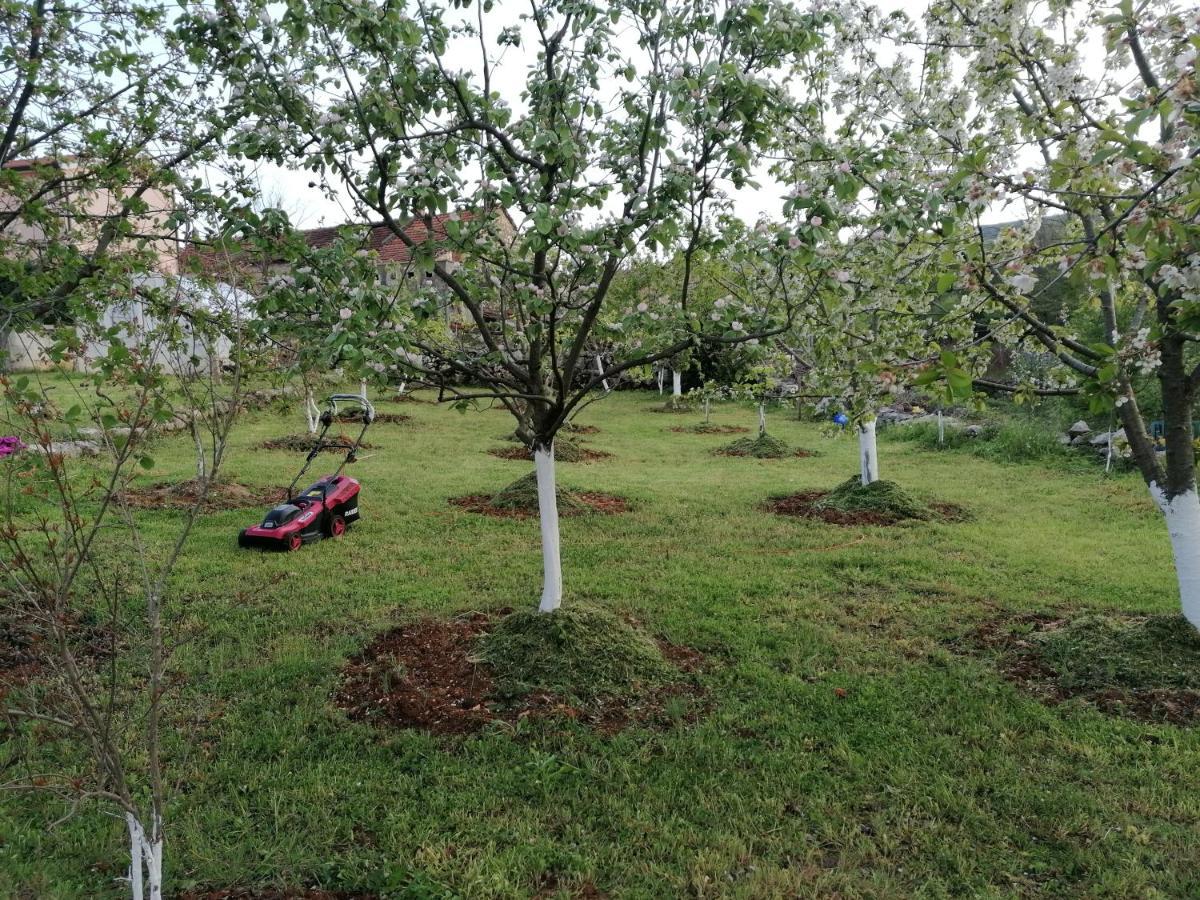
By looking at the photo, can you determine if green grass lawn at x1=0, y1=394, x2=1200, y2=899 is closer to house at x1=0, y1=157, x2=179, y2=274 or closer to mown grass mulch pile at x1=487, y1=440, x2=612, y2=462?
house at x1=0, y1=157, x2=179, y2=274

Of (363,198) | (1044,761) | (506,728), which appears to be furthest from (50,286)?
(1044,761)

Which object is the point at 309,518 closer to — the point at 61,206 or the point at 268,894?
the point at 61,206

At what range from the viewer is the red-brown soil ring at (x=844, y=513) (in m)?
8.80

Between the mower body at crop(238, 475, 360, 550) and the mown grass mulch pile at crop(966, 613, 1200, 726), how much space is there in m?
5.56

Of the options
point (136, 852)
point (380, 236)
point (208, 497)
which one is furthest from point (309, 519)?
point (136, 852)

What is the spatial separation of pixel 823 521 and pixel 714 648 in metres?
4.19

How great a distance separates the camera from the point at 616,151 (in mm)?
4020

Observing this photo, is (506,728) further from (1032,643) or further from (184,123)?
(184,123)

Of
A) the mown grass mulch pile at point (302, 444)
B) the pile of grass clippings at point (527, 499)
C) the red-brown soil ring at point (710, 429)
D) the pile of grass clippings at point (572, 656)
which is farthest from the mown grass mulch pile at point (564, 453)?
the pile of grass clippings at point (572, 656)

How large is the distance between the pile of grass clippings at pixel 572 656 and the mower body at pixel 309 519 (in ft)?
9.38

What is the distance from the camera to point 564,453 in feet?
44.6

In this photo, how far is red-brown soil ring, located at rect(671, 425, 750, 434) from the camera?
17781 millimetres

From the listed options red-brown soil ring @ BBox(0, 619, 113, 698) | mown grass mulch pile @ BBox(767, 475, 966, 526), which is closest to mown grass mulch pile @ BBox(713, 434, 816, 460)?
mown grass mulch pile @ BBox(767, 475, 966, 526)

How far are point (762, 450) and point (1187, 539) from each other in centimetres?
966
